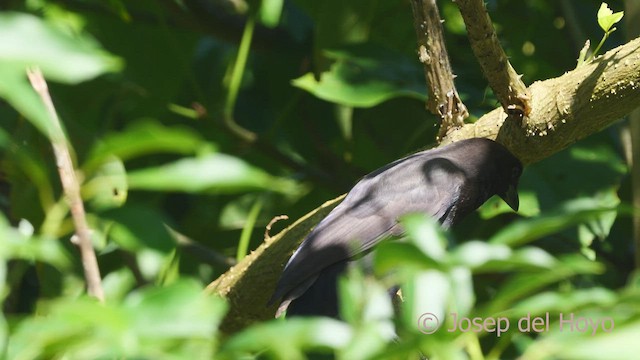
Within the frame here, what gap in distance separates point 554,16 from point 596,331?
4.23 metres

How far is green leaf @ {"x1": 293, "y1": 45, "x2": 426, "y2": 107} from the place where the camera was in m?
4.16

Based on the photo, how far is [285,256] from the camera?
366 cm

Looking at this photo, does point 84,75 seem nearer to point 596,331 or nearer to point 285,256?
point 596,331

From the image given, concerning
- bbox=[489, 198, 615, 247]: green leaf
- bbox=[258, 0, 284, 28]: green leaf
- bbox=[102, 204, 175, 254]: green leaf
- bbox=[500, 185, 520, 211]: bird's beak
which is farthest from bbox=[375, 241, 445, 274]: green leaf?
bbox=[258, 0, 284, 28]: green leaf

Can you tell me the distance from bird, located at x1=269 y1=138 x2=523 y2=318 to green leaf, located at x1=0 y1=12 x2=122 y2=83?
2.52 metres

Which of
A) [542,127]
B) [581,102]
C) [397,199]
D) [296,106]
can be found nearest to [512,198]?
[397,199]

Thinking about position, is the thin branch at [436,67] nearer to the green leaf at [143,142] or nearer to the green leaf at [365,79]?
the green leaf at [365,79]

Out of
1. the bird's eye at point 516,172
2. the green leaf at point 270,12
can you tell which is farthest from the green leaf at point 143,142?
the green leaf at point 270,12

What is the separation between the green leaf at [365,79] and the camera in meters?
4.16

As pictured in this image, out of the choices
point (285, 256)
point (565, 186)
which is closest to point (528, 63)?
point (565, 186)

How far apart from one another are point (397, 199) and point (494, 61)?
0.90 metres

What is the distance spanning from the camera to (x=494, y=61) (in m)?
3.25

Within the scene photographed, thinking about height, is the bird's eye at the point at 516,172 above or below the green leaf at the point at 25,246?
below

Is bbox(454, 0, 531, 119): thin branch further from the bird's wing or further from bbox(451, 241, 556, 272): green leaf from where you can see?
bbox(451, 241, 556, 272): green leaf
